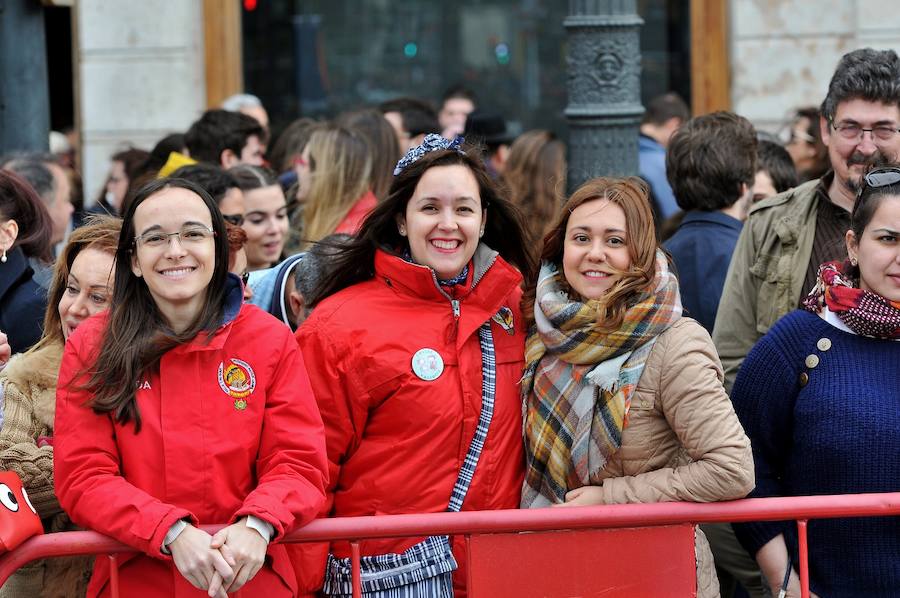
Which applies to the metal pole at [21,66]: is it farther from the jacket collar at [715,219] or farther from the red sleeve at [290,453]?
the jacket collar at [715,219]

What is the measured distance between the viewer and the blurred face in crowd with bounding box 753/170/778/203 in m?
6.24

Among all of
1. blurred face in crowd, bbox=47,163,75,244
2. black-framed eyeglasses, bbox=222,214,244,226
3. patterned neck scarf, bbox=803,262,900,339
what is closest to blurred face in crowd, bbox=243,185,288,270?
black-framed eyeglasses, bbox=222,214,244,226

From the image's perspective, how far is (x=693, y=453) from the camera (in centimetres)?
347

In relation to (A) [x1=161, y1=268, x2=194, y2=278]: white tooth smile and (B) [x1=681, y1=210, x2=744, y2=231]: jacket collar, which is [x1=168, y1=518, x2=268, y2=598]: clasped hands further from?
(B) [x1=681, y1=210, x2=744, y2=231]: jacket collar

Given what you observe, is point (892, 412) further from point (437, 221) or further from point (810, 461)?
point (437, 221)

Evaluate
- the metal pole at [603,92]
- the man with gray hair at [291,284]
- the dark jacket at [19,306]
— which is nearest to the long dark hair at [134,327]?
the man with gray hair at [291,284]

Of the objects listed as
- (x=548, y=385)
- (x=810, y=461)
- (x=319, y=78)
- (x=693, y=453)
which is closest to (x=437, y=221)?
(x=548, y=385)

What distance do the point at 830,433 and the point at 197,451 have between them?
1.66m

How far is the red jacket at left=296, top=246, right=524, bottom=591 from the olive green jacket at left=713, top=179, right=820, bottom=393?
1.15 meters

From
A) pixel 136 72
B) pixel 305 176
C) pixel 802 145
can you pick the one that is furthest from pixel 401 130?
pixel 136 72

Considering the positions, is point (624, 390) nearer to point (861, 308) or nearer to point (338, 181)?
point (861, 308)

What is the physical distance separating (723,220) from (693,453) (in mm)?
1902

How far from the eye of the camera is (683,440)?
351 cm

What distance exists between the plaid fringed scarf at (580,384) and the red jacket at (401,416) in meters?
0.10
